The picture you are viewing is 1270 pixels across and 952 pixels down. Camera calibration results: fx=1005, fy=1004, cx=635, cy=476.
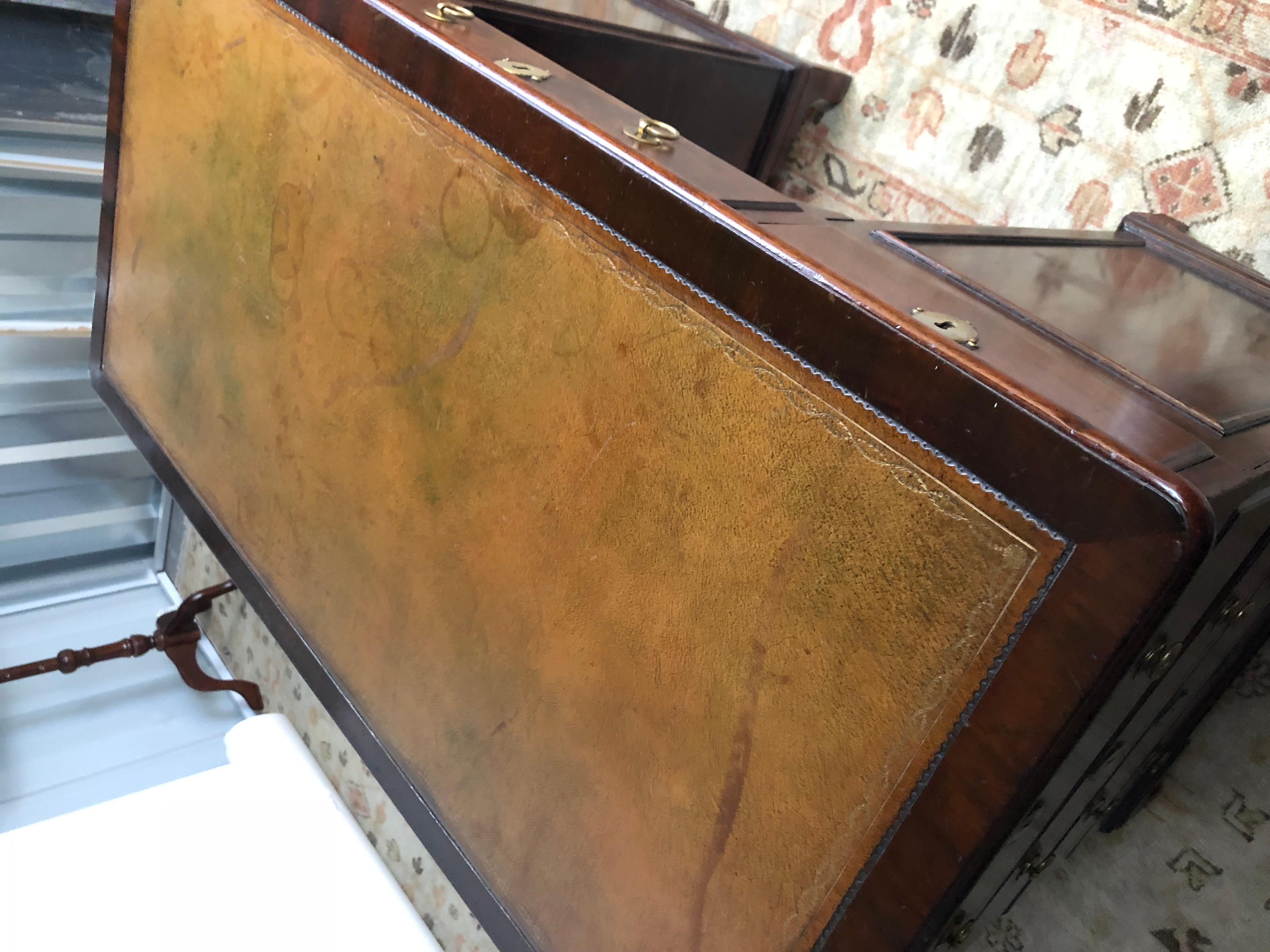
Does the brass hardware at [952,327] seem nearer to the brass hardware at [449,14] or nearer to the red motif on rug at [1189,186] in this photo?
the brass hardware at [449,14]

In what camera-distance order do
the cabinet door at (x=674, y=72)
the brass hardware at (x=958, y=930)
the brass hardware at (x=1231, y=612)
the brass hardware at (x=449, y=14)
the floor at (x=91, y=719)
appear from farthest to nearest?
the floor at (x=91, y=719), the cabinet door at (x=674, y=72), the brass hardware at (x=449, y=14), the brass hardware at (x=1231, y=612), the brass hardware at (x=958, y=930)

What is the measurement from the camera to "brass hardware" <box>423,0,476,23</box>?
80 centimetres

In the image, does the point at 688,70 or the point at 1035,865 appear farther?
the point at 688,70

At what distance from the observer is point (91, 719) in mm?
1705

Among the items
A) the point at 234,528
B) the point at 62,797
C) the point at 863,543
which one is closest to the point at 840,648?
the point at 863,543

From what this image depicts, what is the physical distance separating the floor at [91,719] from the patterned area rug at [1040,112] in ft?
4.53

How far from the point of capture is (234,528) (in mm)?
1133

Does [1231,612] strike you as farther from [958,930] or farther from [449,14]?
[449,14]

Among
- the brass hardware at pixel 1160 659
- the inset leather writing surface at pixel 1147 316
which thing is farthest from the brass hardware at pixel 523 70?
the brass hardware at pixel 1160 659

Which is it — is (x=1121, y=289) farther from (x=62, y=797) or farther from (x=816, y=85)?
(x=62, y=797)

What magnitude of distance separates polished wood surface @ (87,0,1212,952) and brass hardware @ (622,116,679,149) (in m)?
0.01

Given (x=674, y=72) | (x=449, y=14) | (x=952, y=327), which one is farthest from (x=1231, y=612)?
(x=674, y=72)

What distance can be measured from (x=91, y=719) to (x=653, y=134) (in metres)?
1.53

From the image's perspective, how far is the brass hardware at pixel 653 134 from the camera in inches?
26.1
